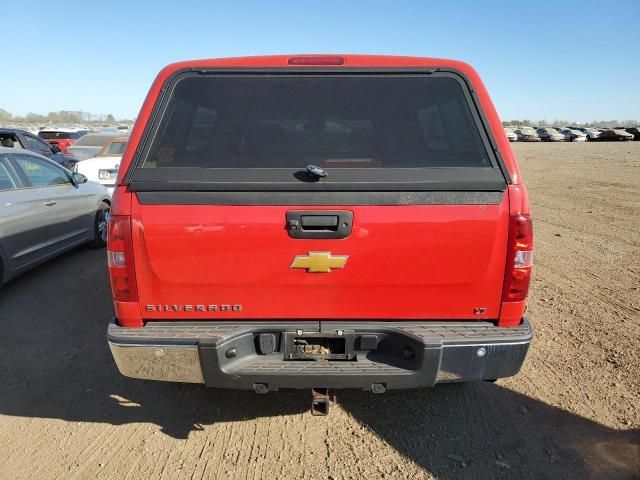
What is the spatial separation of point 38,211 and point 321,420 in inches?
180

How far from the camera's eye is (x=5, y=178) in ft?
16.7

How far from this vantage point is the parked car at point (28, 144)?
10148mm

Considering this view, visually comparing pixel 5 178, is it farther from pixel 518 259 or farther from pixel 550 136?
pixel 550 136

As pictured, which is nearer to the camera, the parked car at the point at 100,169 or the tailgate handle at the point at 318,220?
the tailgate handle at the point at 318,220

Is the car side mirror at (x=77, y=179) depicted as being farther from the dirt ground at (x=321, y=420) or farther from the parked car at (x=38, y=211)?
the dirt ground at (x=321, y=420)

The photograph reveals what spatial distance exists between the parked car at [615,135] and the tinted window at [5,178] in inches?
2402

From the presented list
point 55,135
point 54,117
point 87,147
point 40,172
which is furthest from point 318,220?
point 54,117

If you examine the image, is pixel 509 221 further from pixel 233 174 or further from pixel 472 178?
pixel 233 174

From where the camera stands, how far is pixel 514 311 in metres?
2.33

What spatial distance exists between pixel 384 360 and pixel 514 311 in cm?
77

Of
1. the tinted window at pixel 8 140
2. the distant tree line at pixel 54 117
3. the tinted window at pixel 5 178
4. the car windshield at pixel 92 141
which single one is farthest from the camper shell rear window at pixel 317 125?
the distant tree line at pixel 54 117

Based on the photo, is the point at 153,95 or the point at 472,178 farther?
the point at 153,95

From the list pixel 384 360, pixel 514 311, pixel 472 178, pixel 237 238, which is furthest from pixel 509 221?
pixel 237 238

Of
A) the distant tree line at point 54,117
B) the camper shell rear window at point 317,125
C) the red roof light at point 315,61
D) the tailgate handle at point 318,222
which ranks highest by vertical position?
the red roof light at point 315,61
